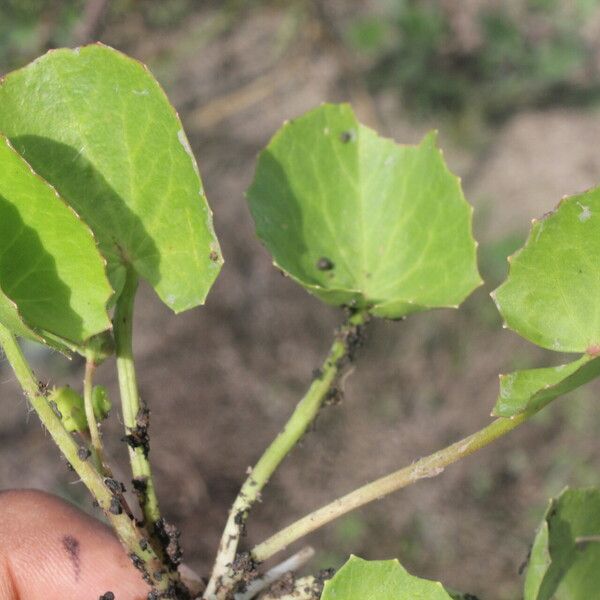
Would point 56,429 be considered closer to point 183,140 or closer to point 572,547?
point 183,140

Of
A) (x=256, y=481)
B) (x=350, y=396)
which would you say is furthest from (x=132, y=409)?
(x=350, y=396)

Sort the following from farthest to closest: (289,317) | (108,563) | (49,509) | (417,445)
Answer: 1. (289,317)
2. (417,445)
3. (49,509)
4. (108,563)

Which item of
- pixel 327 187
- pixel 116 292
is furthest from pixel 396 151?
pixel 116 292

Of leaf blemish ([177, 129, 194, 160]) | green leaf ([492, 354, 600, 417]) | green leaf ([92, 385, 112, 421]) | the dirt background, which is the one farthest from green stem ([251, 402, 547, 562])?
the dirt background

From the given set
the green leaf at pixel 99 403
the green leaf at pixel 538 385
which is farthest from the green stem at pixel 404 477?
the green leaf at pixel 99 403

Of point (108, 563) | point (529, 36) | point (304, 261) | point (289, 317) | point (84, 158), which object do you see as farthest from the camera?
point (529, 36)

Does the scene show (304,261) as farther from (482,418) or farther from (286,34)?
(286,34)
